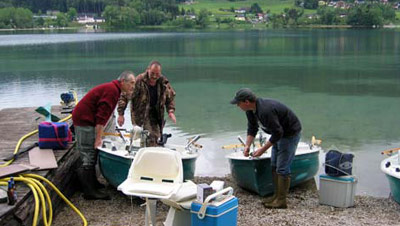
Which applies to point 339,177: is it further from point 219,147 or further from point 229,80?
point 229,80

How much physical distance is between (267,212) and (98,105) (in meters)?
2.46

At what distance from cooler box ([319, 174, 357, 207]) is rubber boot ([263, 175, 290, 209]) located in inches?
21.1

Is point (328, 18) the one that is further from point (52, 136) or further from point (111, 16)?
point (52, 136)

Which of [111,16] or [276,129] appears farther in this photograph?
[111,16]

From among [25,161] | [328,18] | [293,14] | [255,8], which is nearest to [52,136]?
[25,161]

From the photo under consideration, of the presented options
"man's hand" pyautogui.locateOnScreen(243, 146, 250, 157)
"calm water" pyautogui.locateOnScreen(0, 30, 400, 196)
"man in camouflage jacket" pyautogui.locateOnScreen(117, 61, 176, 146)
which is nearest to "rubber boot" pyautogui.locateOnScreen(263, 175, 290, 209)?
"man's hand" pyautogui.locateOnScreen(243, 146, 250, 157)

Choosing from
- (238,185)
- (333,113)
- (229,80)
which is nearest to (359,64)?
(229,80)

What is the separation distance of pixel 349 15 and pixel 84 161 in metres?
112

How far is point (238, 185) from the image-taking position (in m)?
7.32

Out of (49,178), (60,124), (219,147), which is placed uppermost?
(60,124)

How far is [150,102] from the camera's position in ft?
22.2

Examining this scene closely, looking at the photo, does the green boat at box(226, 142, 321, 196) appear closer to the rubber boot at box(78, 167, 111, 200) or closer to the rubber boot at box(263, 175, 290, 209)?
the rubber boot at box(263, 175, 290, 209)

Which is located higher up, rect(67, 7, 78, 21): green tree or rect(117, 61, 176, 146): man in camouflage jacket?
rect(67, 7, 78, 21): green tree

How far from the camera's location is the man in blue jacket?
568cm
